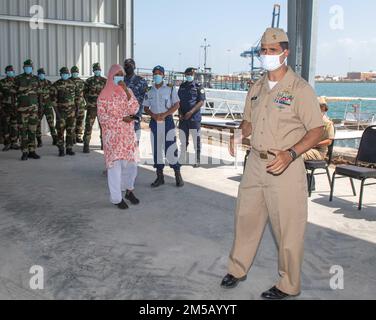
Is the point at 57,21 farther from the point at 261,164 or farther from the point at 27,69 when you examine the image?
the point at 261,164

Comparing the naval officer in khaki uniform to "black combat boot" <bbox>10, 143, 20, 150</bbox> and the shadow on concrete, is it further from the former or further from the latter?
"black combat boot" <bbox>10, 143, 20, 150</bbox>

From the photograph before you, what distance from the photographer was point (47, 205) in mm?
5555

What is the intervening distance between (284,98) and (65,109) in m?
6.68

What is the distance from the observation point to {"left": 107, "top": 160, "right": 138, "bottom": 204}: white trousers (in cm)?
526

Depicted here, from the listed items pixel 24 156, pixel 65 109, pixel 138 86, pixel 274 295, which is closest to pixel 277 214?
pixel 274 295

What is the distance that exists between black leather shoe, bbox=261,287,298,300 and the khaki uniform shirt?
0.98 m

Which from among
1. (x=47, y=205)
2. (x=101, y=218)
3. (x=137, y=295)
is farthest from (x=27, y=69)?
(x=137, y=295)

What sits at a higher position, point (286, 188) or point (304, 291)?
point (286, 188)


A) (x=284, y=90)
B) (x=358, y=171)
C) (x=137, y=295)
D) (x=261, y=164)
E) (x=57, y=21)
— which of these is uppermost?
(x=57, y=21)

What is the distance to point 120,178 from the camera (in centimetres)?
532

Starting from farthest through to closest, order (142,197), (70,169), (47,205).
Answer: (70,169)
(142,197)
(47,205)

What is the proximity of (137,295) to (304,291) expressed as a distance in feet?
3.92

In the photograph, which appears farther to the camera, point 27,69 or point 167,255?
point 27,69

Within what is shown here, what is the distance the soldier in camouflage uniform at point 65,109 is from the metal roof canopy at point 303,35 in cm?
Result: 435
